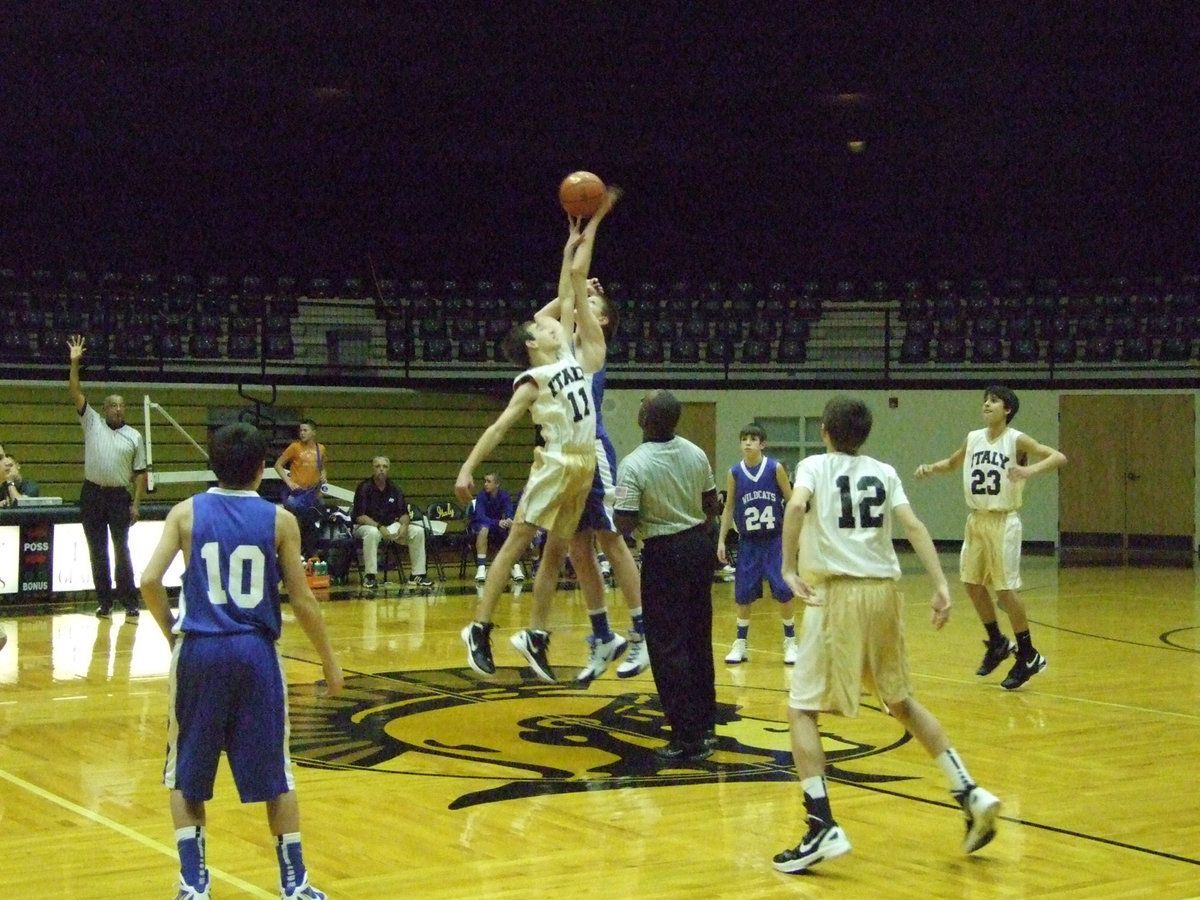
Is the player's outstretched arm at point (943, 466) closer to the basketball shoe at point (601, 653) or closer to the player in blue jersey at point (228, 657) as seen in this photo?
the basketball shoe at point (601, 653)

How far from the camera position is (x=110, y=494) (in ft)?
42.3

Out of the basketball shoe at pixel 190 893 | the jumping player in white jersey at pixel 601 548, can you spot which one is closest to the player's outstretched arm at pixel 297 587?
the basketball shoe at pixel 190 893

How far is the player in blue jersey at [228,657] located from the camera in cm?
410

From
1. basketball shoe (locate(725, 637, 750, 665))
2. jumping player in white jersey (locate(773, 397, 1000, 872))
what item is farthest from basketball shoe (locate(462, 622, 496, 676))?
basketball shoe (locate(725, 637, 750, 665))

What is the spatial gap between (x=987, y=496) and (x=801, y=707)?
4.61m

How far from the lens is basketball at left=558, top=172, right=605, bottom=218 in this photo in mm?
7184

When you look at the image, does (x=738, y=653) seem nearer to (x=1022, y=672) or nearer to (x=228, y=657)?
(x=1022, y=672)

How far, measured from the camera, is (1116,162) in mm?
24828

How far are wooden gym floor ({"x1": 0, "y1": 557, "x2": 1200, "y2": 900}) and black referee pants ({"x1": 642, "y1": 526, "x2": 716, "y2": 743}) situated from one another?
0.83 feet

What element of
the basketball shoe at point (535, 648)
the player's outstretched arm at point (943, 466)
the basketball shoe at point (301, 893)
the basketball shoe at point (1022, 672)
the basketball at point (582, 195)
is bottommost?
the basketball shoe at point (1022, 672)

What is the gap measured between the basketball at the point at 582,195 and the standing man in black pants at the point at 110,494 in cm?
697

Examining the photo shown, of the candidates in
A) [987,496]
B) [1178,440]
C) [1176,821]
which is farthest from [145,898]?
[1178,440]

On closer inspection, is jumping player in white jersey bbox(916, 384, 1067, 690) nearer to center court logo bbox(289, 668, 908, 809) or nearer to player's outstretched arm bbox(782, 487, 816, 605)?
center court logo bbox(289, 668, 908, 809)

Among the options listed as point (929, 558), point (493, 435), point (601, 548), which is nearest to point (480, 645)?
point (601, 548)
